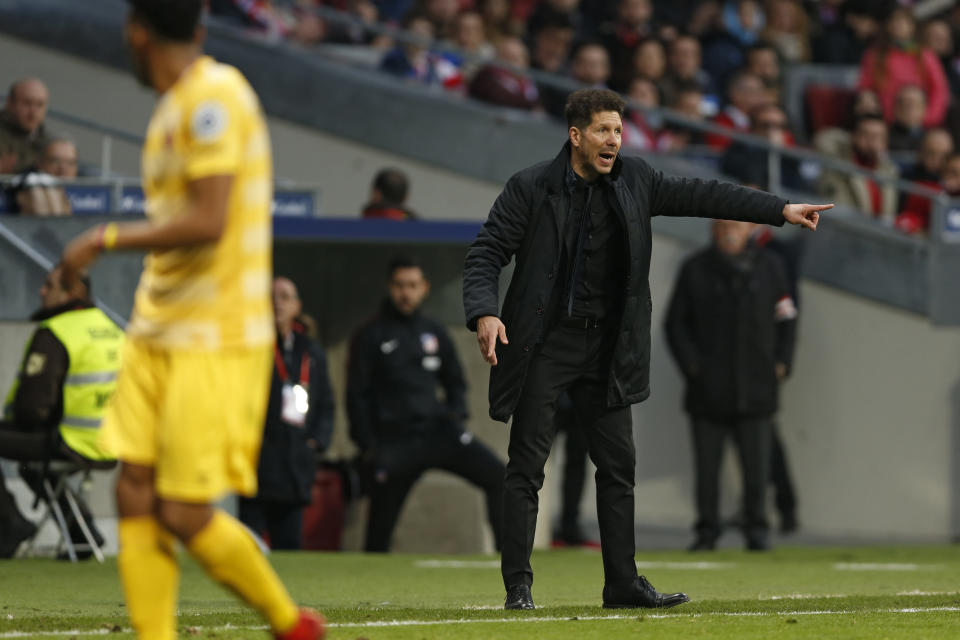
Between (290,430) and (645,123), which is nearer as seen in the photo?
(290,430)

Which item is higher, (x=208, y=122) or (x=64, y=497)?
(x=208, y=122)

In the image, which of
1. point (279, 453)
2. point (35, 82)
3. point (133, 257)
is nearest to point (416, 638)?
point (279, 453)

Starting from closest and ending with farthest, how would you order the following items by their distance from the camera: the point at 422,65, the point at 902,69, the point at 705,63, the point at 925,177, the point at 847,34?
the point at 925,177 < the point at 422,65 < the point at 902,69 < the point at 705,63 < the point at 847,34

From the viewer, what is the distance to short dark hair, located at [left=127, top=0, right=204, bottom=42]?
5055mm

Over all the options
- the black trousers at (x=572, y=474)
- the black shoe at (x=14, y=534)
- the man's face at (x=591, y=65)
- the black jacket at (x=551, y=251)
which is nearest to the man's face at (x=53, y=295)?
the black shoe at (x=14, y=534)

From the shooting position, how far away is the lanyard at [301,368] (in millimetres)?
12391

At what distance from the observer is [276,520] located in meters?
12.4

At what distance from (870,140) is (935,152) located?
56cm

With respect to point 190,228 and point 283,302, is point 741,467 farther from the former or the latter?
point 190,228

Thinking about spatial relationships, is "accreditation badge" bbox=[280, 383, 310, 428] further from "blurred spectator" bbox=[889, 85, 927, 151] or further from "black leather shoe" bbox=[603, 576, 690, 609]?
"blurred spectator" bbox=[889, 85, 927, 151]

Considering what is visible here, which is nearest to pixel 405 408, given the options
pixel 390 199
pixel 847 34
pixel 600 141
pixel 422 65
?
pixel 390 199

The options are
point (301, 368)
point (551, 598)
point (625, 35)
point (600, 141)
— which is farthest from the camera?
point (625, 35)

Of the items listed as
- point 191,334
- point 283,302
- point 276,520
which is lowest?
point 276,520

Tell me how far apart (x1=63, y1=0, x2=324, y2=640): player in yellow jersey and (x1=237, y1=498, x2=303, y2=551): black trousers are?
23.2 feet
